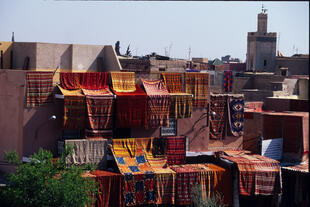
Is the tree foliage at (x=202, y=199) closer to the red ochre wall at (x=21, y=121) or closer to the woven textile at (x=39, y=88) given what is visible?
the red ochre wall at (x=21, y=121)

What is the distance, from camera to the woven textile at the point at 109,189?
480 inches

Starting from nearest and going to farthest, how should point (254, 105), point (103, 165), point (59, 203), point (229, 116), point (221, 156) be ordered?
point (59, 203) < point (103, 165) < point (221, 156) < point (229, 116) < point (254, 105)

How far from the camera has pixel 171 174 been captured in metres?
13.0

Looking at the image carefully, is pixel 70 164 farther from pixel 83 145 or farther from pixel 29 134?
pixel 29 134

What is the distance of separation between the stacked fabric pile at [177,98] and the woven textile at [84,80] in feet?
6.62

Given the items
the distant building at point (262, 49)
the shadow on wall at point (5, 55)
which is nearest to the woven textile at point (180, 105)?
the shadow on wall at point (5, 55)

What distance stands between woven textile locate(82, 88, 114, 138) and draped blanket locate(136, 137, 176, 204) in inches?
40.2

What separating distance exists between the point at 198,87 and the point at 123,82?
8.44ft

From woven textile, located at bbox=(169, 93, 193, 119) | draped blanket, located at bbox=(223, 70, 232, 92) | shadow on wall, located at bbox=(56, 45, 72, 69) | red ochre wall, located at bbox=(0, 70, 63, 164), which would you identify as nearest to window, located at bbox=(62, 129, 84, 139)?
red ochre wall, located at bbox=(0, 70, 63, 164)

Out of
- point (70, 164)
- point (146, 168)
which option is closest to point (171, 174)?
point (146, 168)

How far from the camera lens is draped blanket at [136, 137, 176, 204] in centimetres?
1288

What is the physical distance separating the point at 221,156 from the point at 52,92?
5.67 m

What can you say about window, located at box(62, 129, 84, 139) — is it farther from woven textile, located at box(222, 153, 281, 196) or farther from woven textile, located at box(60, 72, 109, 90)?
woven textile, located at box(222, 153, 281, 196)

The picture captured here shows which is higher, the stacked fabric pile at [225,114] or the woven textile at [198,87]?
the woven textile at [198,87]
